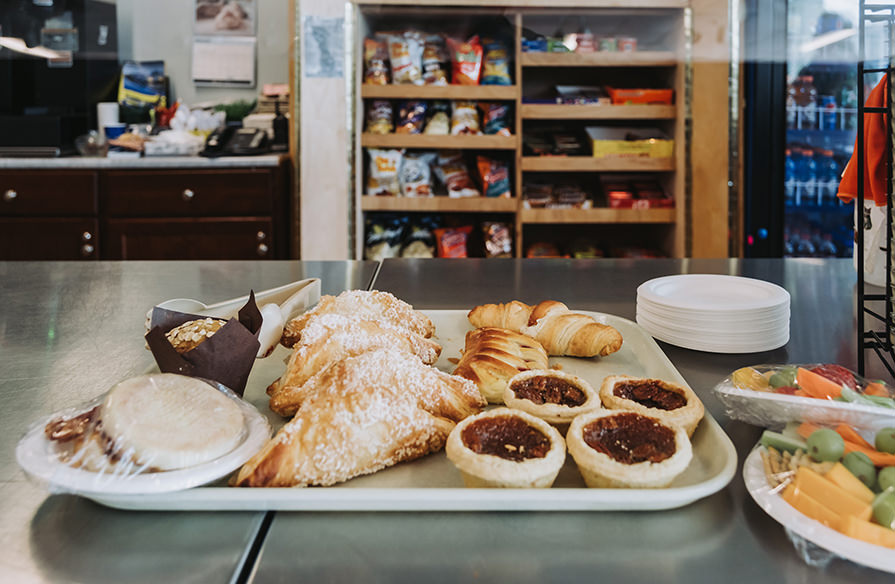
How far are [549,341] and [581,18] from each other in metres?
2.76

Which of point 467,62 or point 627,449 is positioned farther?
point 467,62

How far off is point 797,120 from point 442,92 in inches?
60.1

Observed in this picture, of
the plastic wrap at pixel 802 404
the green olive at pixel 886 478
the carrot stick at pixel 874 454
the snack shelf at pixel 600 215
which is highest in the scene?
the snack shelf at pixel 600 215

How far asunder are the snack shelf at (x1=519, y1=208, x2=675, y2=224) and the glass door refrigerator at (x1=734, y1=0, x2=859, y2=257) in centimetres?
36

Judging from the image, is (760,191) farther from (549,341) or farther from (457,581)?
(457,581)

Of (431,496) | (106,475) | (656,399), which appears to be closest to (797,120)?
(656,399)

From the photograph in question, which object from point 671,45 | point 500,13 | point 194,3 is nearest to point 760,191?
point 671,45

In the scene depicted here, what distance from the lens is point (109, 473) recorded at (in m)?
0.55

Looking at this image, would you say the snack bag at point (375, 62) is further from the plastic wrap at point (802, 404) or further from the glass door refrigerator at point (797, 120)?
the plastic wrap at point (802, 404)

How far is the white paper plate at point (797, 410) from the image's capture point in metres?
0.60

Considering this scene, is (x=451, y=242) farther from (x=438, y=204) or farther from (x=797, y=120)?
(x=797, y=120)

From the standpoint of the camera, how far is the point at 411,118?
135 inches

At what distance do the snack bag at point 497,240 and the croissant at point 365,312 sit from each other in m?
2.45

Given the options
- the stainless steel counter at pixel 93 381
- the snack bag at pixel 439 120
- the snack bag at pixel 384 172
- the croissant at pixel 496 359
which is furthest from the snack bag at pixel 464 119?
the croissant at pixel 496 359
